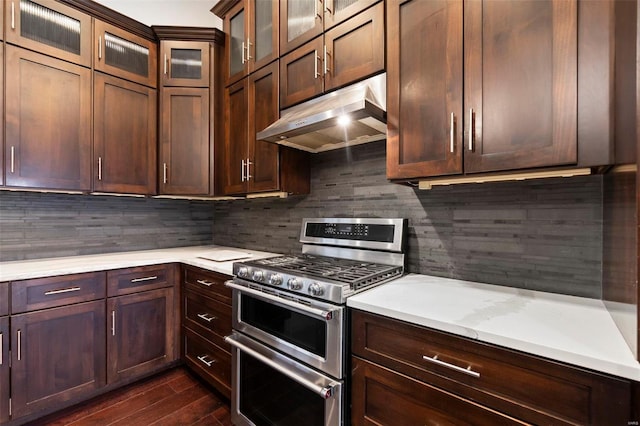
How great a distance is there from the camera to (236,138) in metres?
2.29

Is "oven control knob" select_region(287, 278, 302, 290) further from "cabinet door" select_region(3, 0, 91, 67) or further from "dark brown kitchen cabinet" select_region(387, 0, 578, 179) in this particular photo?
"cabinet door" select_region(3, 0, 91, 67)

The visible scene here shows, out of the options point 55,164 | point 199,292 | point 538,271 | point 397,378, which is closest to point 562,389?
point 397,378

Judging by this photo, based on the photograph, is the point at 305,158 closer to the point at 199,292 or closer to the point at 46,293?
the point at 199,292

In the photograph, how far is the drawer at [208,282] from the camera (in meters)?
1.85

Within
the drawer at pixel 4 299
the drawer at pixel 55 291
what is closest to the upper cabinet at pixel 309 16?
the drawer at pixel 55 291

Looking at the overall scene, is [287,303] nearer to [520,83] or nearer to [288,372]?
[288,372]

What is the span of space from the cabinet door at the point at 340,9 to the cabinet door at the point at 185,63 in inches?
49.6

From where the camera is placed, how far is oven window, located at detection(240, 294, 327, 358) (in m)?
1.28

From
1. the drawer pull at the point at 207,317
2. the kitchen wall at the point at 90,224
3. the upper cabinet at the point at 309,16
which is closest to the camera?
the upper cabinet at the point at 309,16

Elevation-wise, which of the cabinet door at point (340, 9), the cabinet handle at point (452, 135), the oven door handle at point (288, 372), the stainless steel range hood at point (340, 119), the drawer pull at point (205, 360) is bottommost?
the drawer pull at point (205, 360)

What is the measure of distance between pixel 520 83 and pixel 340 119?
0.76 m

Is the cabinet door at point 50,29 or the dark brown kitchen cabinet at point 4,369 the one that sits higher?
the cabinet door at point 50,29

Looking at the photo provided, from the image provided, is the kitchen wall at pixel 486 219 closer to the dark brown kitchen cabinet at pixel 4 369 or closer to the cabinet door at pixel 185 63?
the cabinet door at pixel 185 63

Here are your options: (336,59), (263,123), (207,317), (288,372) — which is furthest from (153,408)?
(336,59)
